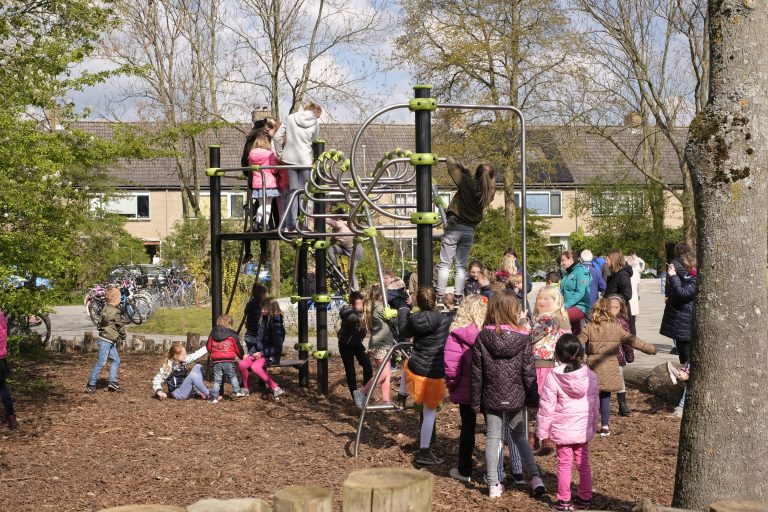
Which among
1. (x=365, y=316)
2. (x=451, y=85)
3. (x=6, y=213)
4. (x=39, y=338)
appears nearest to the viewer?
(x=365, y=316)

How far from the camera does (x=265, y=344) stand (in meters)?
12.7

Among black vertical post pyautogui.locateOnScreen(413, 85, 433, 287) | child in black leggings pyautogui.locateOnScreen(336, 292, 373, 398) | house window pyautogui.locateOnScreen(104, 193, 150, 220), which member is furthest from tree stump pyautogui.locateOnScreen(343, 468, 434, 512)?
house window pyautogui.locateOnScreen(104, 193, 150, 220)

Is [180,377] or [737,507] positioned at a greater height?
[737,507]

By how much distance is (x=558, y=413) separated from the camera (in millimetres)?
6953

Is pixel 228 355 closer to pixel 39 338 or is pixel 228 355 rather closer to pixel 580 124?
pixel 39 338

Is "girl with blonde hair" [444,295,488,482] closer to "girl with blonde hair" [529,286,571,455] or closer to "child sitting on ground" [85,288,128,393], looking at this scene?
"girl with blonde hair" [529,286,571,455]

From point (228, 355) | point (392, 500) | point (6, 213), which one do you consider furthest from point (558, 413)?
point (6, 213)

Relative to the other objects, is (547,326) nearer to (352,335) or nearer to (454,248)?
(454,248)

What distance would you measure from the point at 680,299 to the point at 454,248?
3233 millimetres

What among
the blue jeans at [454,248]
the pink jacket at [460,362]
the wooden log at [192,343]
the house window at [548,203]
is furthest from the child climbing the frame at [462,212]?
the house window at [548,203]

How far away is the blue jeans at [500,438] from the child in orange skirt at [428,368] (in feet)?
3.35

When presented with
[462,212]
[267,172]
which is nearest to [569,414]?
[462,212]

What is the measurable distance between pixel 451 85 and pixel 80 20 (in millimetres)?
20129

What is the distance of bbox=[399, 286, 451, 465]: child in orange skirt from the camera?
27.7 feet
